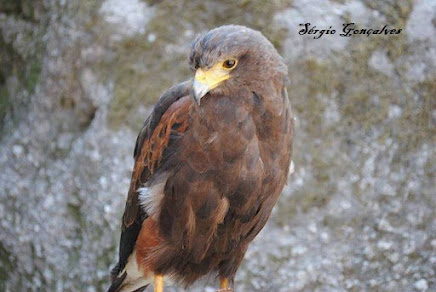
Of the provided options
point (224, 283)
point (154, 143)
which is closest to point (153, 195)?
point (154, 143)

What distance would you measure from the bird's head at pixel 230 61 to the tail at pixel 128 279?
147 centimetres

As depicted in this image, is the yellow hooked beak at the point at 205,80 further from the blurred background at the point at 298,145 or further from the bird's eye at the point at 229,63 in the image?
the blurred background at the point at 298,145

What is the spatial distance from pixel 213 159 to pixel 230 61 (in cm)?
54

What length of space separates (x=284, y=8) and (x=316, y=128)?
1074 mm

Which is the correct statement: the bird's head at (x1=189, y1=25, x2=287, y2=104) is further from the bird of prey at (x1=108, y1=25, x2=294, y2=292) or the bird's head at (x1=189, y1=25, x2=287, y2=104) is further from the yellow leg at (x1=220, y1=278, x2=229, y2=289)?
the yellow leg at (x1=220, y1=278, x2=229, y2=289)

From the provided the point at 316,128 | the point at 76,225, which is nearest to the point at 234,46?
the point at 316,128

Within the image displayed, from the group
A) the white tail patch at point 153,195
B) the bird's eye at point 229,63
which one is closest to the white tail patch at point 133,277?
the white tail patch at point 153,195

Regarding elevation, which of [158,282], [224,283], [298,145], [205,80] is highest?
[205,80]

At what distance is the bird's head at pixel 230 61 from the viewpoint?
327 centimetres

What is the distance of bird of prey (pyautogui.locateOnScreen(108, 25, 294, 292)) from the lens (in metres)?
3.39

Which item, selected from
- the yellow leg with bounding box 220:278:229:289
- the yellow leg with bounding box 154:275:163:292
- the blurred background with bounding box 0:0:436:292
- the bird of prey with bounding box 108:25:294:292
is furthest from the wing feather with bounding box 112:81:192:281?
the blurred background with bounding box 0:0:436:292

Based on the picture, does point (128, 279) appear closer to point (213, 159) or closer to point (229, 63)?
point (213, 159)

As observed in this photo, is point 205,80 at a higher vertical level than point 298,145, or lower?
higher

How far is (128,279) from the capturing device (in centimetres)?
442
